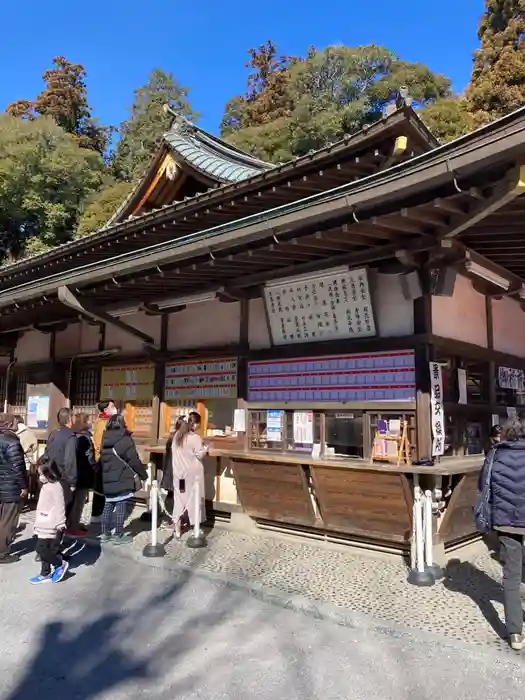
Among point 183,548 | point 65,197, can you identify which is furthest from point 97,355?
point 65,197

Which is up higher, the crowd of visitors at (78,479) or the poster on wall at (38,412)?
the poster on wall at (38,412)

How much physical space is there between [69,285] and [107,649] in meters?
5.20

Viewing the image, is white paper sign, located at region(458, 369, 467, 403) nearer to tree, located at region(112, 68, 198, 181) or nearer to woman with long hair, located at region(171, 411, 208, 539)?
woman with long hair, located at region(171, 411, 208, 539)

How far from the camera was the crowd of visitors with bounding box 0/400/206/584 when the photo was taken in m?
6.22

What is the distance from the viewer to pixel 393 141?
260 inches

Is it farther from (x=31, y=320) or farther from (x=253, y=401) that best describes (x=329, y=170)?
(x=31, y=320)

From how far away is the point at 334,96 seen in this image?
35781mm

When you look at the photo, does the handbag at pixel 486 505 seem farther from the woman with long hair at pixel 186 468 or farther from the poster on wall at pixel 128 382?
the poster on wall at pixel 128 382

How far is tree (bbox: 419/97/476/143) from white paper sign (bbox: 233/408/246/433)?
1055 inches

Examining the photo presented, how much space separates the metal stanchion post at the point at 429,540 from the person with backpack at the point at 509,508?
1.06 meters

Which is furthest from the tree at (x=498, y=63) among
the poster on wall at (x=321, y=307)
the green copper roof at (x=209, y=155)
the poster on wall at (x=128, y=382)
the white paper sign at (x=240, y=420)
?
the white paper sign at (x=240, y=420)

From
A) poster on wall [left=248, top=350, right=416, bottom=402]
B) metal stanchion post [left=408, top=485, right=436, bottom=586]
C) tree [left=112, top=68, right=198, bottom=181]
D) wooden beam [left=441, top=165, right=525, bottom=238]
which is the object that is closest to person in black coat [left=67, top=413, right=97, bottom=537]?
poster on wall [left=248, top=350, right=416, bottom=402]

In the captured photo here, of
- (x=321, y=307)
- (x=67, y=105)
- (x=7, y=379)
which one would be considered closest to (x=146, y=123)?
(x=67, y=105)

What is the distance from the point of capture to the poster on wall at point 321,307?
6824 mm
